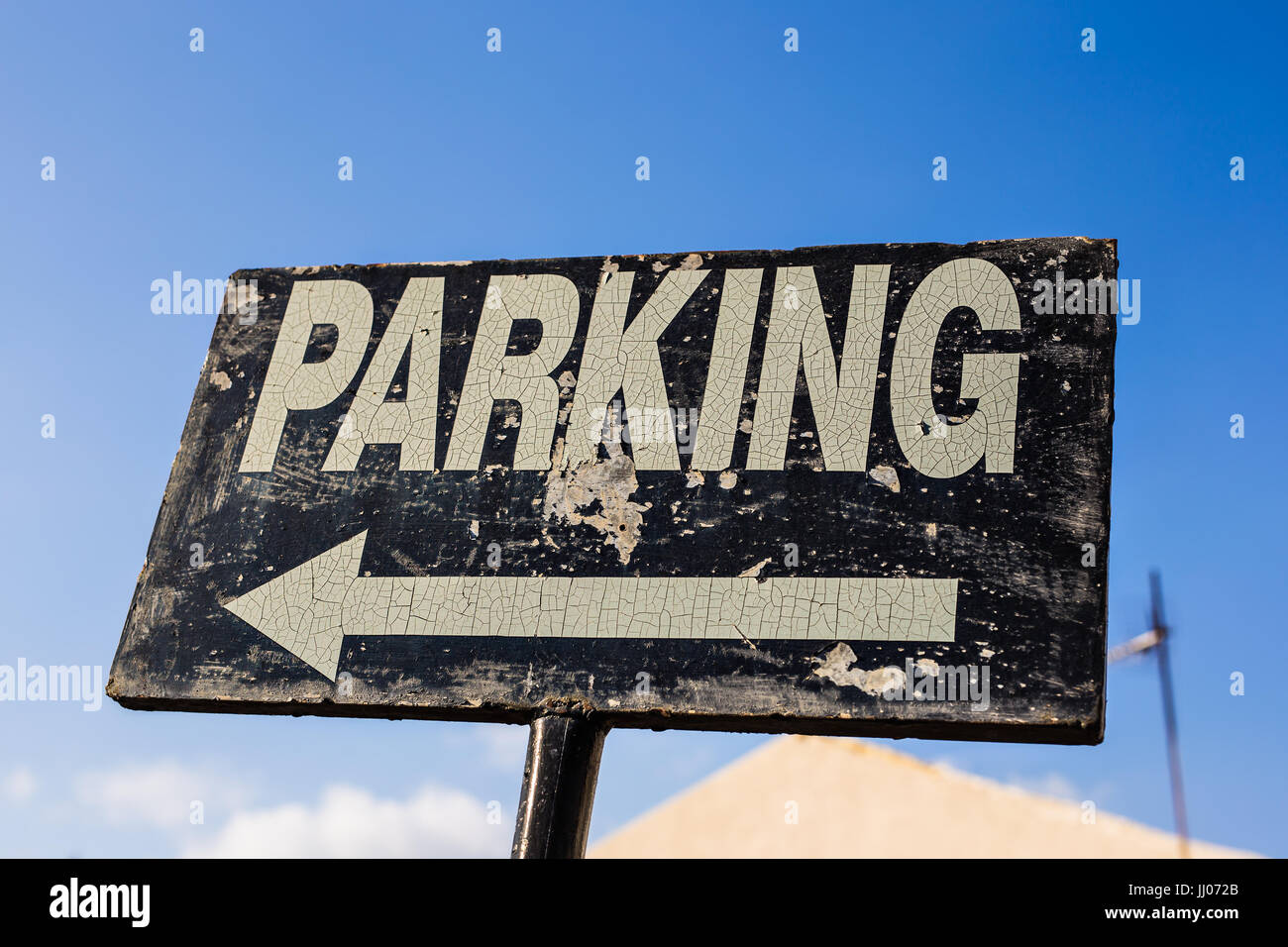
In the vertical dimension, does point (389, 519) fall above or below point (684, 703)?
above

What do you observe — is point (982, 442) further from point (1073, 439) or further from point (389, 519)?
point (389, 519)

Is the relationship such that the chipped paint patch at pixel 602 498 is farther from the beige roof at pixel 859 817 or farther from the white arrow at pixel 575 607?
the beige roof at pixel 859 817

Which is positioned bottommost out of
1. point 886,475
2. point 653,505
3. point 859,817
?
point 859,817

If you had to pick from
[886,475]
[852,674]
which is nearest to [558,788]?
[852,674]

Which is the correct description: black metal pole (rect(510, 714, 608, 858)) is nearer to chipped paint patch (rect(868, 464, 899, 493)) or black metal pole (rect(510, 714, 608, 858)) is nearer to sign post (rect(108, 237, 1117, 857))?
sign post (rect(108, 237, 1117, 857))

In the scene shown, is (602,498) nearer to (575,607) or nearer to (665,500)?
(665,500)

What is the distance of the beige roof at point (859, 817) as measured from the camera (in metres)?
14.2

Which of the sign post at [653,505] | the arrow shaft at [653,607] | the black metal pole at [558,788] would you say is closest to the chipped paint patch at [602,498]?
the sign post at [653,505]

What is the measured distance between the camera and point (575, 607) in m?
3.27

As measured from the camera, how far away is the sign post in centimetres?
306

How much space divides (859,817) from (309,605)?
44.2 ft
